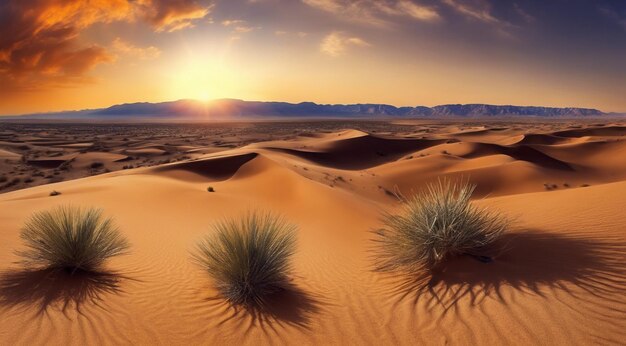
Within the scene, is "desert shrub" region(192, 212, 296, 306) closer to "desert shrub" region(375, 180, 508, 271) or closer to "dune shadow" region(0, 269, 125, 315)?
"dune shadow" region(0, 269, 125, 315)

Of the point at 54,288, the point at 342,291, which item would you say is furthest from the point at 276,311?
the point at 54,288

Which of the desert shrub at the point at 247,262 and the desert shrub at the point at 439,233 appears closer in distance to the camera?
the desert shrub at the point at 247,262

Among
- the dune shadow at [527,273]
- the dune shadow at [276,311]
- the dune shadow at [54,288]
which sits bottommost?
the dune shadow at [276,311]

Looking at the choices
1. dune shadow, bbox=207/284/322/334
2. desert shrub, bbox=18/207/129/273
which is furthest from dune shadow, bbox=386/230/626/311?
desert shrub, bbox=18/207/129/273

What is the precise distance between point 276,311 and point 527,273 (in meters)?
3.40

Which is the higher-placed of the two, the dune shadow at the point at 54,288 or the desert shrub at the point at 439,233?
the desert shrub at the point at 439,233

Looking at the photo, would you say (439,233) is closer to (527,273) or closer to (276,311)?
(527,273)

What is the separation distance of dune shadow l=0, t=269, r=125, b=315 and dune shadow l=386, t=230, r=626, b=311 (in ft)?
13.8

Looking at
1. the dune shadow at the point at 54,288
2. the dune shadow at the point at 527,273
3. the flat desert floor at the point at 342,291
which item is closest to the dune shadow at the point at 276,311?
the flat desert floor at the point at 342,291

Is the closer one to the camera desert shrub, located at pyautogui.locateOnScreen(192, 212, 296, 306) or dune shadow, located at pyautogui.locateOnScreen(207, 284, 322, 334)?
dune shadow, located at pyautogui.locateOnScreen(207, 284, 322, 334)

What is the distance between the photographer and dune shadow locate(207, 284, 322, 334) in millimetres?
4645

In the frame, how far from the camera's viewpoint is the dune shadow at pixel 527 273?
184 inches

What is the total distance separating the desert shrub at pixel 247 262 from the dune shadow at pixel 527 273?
5.80 feet

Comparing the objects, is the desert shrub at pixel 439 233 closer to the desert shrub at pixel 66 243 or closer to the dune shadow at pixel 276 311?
the dune shadow at pixel 276 311
